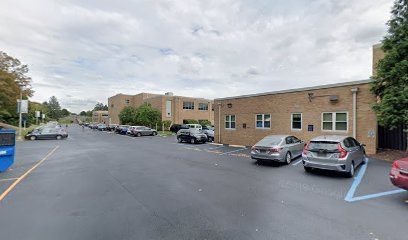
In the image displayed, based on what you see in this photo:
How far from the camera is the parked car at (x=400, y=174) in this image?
16.6 feet

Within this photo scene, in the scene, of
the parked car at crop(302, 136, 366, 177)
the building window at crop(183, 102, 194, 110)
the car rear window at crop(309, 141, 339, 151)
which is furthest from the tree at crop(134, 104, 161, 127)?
the car rear window at crop(309, 141, 339, 151)

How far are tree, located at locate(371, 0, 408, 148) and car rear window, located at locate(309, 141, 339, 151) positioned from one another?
4.47m

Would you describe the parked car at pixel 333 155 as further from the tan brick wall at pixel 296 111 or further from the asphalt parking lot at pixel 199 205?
the tan brick wall at pixel 296 111

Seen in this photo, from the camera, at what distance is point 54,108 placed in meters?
141

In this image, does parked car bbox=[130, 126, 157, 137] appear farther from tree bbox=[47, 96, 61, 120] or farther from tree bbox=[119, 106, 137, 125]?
tree bbox=[47, 96, 61, 120]

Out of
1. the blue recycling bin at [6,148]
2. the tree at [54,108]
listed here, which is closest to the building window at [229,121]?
the blue recycling bin at [6,148]

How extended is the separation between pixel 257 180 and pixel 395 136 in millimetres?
10492

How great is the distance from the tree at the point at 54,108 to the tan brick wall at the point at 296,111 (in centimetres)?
14869

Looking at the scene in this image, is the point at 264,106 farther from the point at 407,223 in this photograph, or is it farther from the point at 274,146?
the point at 407,223

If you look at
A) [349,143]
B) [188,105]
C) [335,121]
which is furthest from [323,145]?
[188,105]

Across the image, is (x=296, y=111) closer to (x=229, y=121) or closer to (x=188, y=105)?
(x=229, y=121)

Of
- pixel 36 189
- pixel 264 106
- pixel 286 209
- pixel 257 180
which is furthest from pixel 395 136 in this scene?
pixel 36 189

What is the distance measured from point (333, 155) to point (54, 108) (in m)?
174

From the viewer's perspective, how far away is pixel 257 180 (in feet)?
23.9
